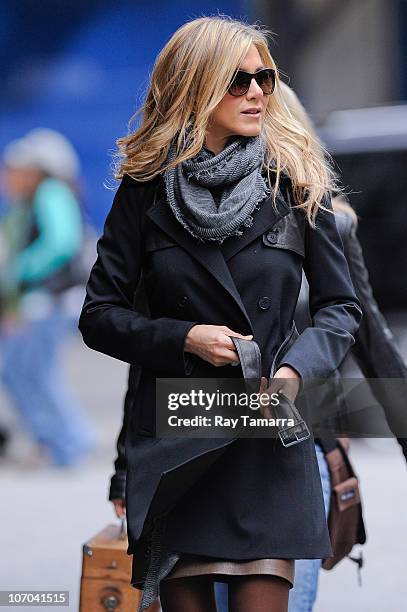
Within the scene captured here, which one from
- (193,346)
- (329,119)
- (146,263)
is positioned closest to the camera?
(193,346)

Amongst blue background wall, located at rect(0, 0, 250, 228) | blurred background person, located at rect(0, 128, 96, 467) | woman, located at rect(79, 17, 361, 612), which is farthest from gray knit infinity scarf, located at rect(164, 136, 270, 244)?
blue background wall, located at rect(0, 0, 250, 228)

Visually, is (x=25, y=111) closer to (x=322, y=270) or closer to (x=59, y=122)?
(x=59, y=122)

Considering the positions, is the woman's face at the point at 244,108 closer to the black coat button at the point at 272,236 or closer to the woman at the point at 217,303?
the woman at the point at 217,303

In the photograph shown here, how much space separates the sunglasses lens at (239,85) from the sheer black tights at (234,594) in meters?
1.14

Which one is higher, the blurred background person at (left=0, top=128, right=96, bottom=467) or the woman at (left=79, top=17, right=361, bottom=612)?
the blurred background person at (left=0, top=128, right=96, bottom=467)

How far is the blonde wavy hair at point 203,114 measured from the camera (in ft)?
10.1

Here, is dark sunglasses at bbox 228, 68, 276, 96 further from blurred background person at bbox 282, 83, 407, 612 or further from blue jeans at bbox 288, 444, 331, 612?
blue jeans at bbox 288, 444, 331, 612

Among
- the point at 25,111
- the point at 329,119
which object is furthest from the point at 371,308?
the point at 25,111

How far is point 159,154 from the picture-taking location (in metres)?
3.18

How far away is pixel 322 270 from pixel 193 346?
393 mm

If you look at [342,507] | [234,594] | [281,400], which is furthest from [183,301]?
[342,507]

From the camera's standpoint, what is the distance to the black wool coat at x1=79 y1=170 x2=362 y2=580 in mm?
2965

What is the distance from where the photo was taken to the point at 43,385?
8000 mm

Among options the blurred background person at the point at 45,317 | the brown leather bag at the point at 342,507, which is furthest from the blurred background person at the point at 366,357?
the blurred background person at the point at 45,317
